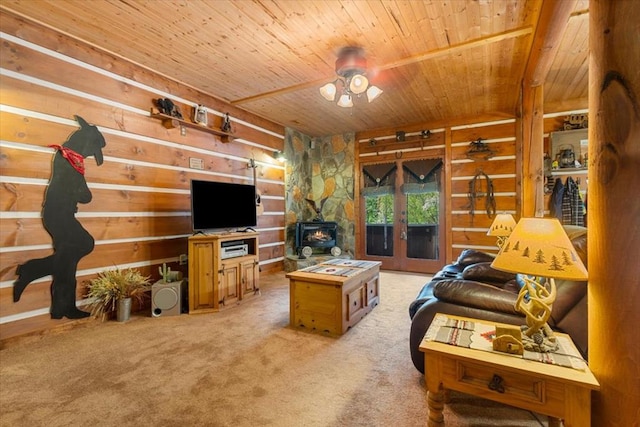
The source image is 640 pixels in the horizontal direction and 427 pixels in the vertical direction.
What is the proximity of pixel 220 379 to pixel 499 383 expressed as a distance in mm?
1754

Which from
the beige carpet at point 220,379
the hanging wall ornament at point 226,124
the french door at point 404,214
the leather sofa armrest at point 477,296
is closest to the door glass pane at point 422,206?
the french door at point 404,214

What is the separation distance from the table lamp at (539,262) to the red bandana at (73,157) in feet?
12.2

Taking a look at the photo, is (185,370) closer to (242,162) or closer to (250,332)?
(250,332)

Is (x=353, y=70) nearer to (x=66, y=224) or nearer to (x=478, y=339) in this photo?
(x=478, y=339)

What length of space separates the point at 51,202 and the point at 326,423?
316cm

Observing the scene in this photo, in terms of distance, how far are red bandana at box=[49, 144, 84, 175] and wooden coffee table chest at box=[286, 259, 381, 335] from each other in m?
2.40

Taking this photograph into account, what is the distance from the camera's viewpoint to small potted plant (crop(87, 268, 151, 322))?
3.14 metres

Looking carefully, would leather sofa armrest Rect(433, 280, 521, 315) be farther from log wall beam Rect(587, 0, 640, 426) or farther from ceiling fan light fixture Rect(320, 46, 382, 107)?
ceiling fan light fixture Rect(320, 46, 382, 107)

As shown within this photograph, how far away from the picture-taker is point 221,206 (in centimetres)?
393

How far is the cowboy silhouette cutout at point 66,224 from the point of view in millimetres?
2852

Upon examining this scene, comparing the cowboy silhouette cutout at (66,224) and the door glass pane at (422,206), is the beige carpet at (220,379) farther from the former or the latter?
the door glass pane at (422,206)

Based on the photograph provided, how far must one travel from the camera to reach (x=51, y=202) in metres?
2.87

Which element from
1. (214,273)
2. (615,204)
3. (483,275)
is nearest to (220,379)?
(214,273)

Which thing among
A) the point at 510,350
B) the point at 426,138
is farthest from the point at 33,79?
the point at 426,138
